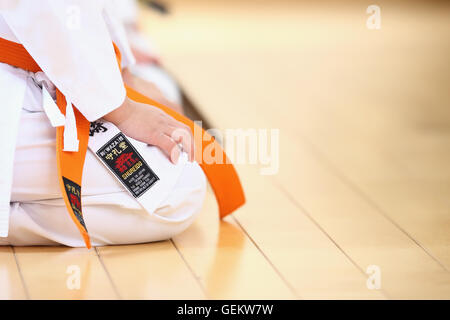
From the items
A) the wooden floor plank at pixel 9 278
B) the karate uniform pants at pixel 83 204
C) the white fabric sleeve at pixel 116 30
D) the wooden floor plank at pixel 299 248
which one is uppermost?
the white fabric sleeve at pixel 116 30

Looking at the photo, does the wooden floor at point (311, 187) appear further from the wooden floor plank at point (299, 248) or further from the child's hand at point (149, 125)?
the child's hand at point (149, 125)

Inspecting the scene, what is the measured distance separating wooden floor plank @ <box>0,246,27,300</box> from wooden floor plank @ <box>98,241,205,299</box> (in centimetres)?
17

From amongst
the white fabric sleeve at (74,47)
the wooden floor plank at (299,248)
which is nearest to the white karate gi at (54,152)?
the white fabric sleeve at (74,47)

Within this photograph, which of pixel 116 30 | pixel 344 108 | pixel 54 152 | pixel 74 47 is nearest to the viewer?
pixel 74 47

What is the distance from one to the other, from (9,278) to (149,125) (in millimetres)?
407

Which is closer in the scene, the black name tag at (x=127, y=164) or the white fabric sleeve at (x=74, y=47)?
the white fabric sleeve at (x=74, y=47)

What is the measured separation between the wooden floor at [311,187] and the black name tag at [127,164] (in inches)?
5.8

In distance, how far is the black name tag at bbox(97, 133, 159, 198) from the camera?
4.68 feet

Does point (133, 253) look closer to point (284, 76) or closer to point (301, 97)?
point (301, 97)

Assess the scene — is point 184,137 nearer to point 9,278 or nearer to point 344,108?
point 9,278

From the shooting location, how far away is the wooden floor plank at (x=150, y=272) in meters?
1.31

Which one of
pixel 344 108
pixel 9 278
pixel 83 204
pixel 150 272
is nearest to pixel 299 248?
pixel 150 272

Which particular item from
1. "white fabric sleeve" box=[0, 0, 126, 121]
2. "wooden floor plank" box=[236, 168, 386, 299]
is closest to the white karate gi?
"white fabric sleeve" box=[0, 0, 126, 121]

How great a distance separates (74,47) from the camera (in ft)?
4.32
